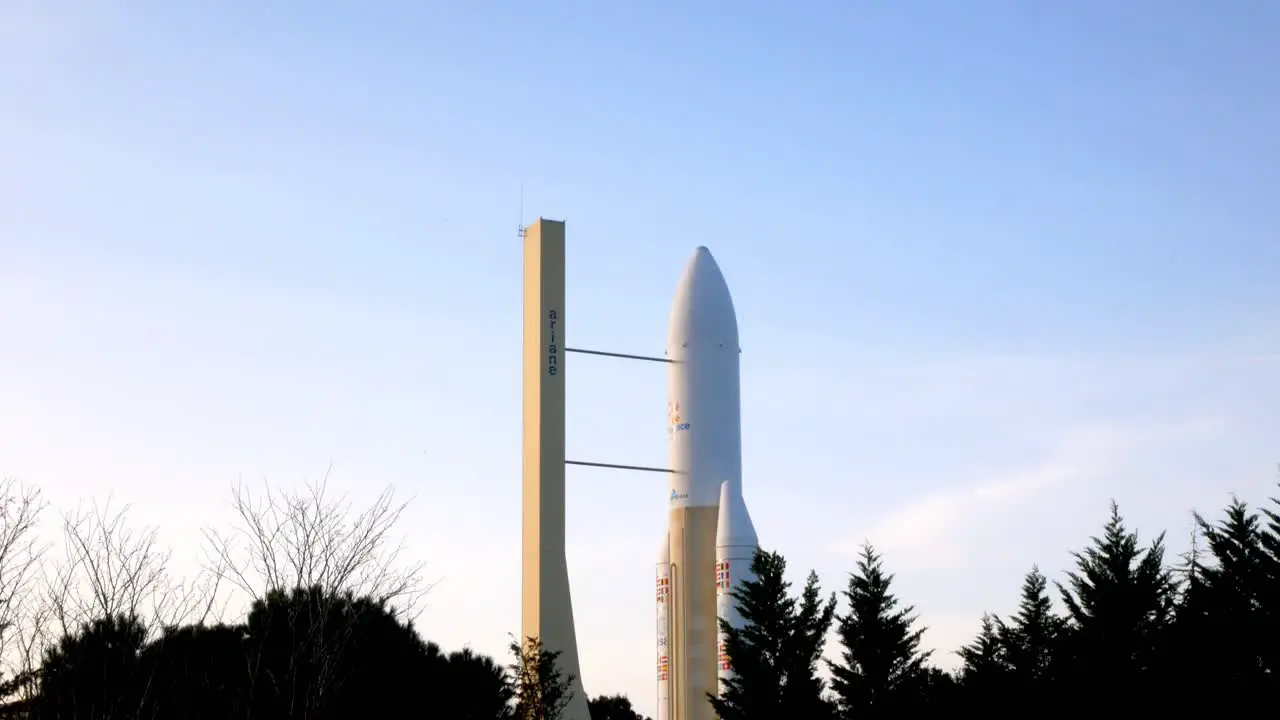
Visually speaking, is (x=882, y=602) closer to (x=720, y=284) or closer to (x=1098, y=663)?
(x=1098, y=663)

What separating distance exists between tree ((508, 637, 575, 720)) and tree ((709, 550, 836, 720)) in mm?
4064

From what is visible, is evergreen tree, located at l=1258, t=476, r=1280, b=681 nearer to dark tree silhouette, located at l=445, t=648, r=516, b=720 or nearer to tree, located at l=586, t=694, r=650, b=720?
dark tree silhouette, located at l=445, t=648, r=516, b=720

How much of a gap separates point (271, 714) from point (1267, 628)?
A: 73.0 feet

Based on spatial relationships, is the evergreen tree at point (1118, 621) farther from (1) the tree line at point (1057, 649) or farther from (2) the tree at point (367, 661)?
(2) the tree at point (367, 661)

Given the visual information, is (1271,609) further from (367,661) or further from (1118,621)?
(367,661)

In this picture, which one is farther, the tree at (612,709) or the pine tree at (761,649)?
the tree at (612,709)

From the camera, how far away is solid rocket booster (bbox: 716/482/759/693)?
47344 millimetres

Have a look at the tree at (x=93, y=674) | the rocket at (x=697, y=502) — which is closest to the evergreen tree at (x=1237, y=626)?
the rocket at (x=697, y=502)

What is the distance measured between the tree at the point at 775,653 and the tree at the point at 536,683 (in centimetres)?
406

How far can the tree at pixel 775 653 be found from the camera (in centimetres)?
4003

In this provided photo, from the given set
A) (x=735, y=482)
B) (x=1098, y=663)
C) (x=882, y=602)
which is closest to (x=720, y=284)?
(x=735, y=482)

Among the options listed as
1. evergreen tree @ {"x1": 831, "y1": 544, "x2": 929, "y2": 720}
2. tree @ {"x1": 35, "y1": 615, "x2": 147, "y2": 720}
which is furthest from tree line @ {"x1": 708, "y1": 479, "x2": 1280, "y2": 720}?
tree @ {"x1": 35, "y1": 615, "x2": 147, "y2": 720}

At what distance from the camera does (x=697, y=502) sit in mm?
49500

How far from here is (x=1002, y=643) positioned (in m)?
43.7
